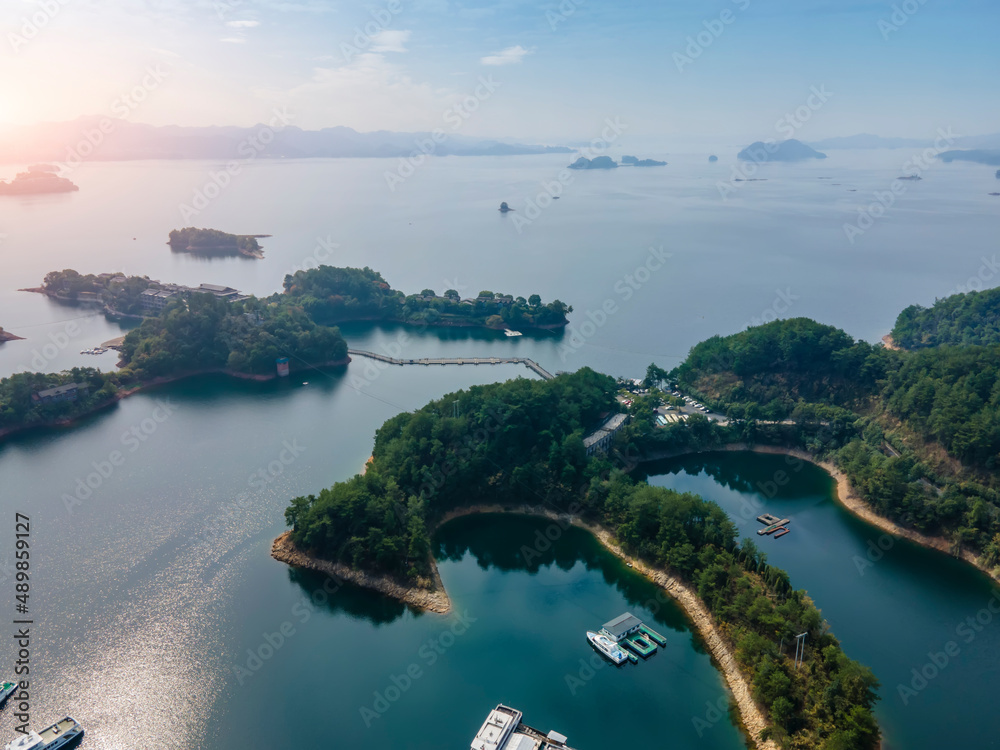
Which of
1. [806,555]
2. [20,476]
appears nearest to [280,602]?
[20,476]

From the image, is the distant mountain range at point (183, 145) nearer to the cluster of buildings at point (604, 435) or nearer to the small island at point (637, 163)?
the small island at point (637, 163)

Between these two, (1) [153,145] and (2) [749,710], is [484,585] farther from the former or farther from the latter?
(1) [153,145]

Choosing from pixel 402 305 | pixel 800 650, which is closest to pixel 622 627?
pixel 800 650

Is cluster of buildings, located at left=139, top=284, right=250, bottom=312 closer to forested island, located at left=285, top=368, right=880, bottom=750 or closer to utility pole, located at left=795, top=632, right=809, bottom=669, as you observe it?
forested island, located at left=285, top=368, right=880, bottom=750

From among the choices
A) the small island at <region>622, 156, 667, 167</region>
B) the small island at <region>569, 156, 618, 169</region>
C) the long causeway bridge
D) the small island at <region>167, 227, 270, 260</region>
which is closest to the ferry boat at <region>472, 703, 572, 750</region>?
the long causeway bridge

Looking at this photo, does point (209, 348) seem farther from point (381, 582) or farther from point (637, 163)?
point (637, 163)

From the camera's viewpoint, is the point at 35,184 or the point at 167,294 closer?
the point at 167,294
